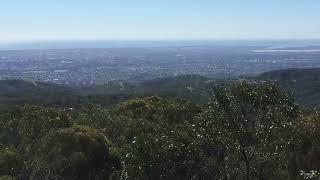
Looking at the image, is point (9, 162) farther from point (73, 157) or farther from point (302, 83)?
point (302, 83)

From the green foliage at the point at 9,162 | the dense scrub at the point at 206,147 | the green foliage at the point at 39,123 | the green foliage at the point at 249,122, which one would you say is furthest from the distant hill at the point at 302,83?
the green foliage at the point at 249,122

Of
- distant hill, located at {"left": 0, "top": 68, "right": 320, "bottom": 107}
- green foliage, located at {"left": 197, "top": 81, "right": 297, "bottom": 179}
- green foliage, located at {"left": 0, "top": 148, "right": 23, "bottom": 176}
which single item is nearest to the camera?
green foliage, located at {"left": 197, "top": 81, "right": 297, "bottom": 179}

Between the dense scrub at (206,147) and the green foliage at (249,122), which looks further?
the dense scrub at (206,147)

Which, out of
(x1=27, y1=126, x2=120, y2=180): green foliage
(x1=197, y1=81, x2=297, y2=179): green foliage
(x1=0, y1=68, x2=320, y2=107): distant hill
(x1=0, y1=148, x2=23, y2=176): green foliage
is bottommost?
(x1=0, y1=68, x2=320, y2=107): distant hill

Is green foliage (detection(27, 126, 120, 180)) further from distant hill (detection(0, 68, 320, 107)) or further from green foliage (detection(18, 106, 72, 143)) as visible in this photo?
distant hill (detection(0, 68, 320, 107))

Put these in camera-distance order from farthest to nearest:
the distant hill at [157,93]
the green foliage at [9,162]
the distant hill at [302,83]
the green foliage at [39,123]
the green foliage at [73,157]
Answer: the distant hill at [302,83]
the distant hill at [157,93]
the green foliage at [39,123]
the green foliage at [9,162]
the green foliage at [73,157]

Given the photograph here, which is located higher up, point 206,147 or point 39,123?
point 206,147

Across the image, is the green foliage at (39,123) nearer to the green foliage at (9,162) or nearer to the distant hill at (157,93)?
the green foliage at (9,162)

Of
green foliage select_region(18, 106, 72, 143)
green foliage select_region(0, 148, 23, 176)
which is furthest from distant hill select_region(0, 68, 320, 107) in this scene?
green foliage select_region(0, 148, 23, 176)

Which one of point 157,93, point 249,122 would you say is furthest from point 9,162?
point 157,93

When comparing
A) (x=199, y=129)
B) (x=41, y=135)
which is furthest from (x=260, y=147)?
(x=41, y=135)
